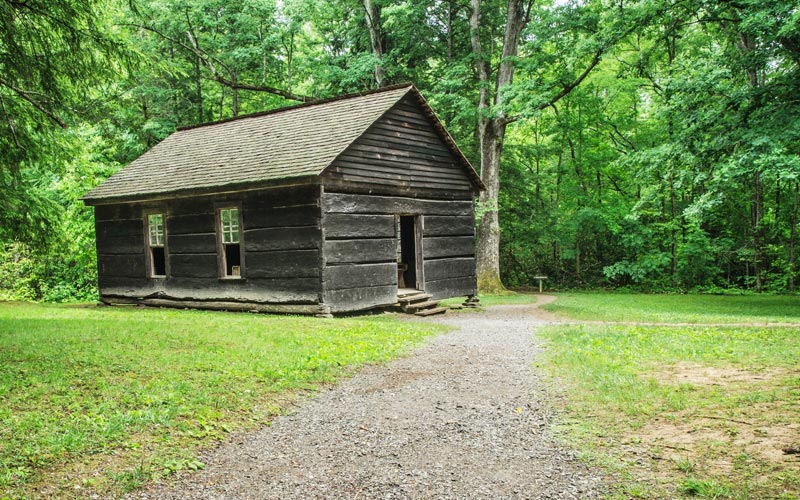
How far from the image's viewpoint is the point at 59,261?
2823 cm

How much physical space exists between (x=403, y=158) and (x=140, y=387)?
36.3 ft

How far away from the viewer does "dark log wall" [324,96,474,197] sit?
50.0ft

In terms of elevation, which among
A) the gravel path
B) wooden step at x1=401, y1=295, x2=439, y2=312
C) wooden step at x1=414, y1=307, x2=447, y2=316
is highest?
the gravel path

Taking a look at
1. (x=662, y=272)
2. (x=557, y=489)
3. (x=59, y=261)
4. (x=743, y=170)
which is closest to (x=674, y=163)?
(x=743, y=170)

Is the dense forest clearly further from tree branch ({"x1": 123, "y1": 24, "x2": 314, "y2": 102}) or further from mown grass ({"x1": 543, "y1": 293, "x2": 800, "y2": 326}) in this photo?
mown grass ({"x1": 543, "y1": 293, "x2": 800, "y2": 326})

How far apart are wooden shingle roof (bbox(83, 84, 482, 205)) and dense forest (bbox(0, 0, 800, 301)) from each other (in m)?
1.77

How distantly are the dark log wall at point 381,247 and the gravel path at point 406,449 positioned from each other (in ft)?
22.1

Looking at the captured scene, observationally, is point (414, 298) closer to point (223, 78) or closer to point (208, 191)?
point (208, 191)

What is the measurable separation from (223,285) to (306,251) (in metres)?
3.46

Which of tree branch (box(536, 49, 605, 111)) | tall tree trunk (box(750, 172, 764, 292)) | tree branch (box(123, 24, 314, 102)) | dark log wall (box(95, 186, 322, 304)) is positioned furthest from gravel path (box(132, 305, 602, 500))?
tree branch (box(123, 24, 314, 102))

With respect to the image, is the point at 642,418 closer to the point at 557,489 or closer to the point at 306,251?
the point at 557,489

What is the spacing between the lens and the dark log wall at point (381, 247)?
1483 cm

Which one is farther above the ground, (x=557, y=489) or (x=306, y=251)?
(x=306, y=251)

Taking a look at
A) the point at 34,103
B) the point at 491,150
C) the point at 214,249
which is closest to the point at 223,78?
the point at 491,150
